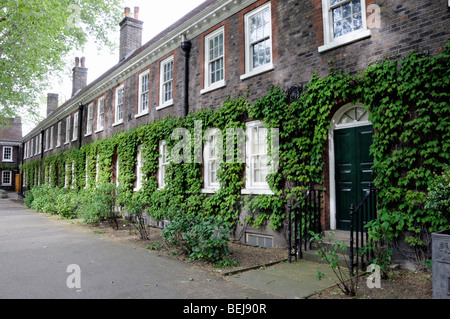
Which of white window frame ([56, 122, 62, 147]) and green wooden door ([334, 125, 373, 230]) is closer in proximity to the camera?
green wooden door ([334, 125, 373, 230])

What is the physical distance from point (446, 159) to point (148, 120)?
10678 mm

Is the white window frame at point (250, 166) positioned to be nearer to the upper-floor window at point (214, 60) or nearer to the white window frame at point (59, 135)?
the upper-floor window at point (214, 60)

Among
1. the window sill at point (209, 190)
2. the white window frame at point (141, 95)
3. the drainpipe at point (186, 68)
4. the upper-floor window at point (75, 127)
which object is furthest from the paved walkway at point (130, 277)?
the upper-floor window at point (75, 127)

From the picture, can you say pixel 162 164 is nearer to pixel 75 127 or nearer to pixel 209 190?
pixel 209 190

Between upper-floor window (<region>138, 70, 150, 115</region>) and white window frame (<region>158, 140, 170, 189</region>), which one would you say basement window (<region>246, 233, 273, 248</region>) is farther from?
upper-floor window (<region>138, 70, 150, 115</region>)

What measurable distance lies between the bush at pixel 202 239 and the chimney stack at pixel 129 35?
14.8m

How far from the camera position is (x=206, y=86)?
1037 cm

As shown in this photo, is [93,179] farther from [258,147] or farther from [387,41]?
[387,41]

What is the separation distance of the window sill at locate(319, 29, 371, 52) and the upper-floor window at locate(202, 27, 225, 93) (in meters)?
3.53

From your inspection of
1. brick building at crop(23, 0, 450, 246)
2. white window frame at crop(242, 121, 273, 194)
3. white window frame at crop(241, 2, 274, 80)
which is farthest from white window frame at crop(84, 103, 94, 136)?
white window frame at crop(242, 121, 273, 194)

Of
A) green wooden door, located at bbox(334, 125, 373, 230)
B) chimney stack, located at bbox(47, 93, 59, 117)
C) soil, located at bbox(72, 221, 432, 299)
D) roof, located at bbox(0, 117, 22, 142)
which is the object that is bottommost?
soil, located at bbox(72, 221, 432, 299)

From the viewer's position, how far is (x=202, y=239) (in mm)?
6371

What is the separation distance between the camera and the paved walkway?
450 cm

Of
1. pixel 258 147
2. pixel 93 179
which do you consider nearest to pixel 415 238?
pixel 258 147
